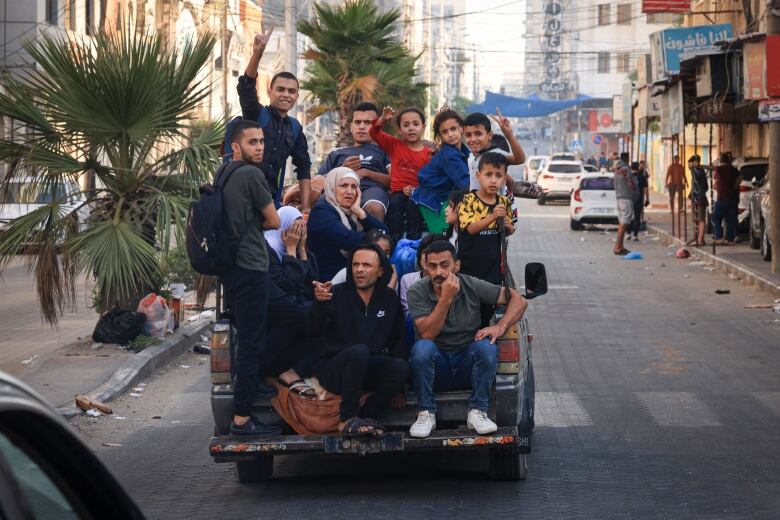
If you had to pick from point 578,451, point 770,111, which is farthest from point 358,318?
point 770,111

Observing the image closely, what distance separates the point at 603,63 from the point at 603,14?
460 centimetres

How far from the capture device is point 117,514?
2.63 m

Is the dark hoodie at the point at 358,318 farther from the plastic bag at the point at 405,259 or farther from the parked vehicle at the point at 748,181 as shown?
the parked vehicle at the point at 748,181

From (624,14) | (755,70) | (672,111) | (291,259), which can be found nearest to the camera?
(291,259)

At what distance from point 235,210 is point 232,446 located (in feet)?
4.43

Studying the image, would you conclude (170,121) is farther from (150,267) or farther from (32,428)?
(32,428)

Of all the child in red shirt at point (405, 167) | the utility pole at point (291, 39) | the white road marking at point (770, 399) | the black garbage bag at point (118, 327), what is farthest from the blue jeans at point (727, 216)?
the child in red shirt at point (405, 167)

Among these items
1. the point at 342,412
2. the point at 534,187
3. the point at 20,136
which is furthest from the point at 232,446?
the point at 20,136

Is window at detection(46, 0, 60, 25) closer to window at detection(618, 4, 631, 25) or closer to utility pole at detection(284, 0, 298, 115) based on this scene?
utility pole at detection(284, 0, 298, 115)

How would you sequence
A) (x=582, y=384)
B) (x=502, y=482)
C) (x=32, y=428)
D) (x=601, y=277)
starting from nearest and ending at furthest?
(x=32, y=428) → (x=502, y=482) → (x=582, y=384) → (x=601, y=277)

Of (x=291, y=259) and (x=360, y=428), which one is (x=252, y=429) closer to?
(x=360, y=428)

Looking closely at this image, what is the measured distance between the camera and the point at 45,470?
2.44 metres

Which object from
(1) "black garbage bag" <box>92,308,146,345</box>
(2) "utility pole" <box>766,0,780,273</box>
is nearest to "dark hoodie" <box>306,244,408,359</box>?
(1) "black garbage bag" <box>92,308,146,345</box>

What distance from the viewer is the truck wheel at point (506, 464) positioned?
8.07 metres
